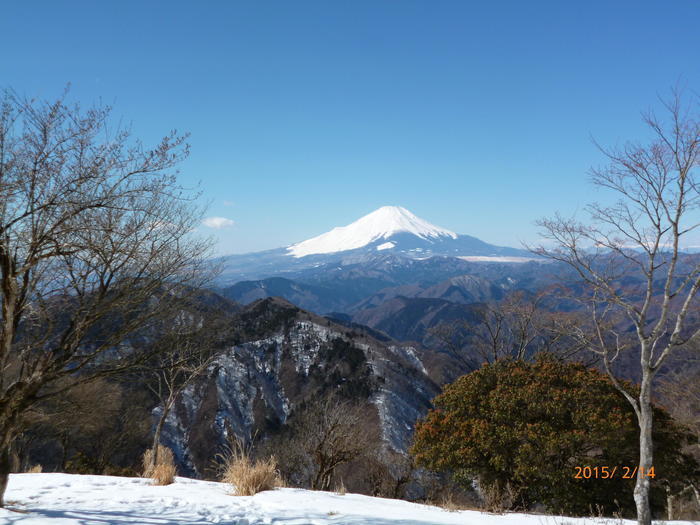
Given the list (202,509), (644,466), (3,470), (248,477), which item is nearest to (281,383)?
(248,477)

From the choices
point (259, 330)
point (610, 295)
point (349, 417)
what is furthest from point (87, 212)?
point (259, 330)

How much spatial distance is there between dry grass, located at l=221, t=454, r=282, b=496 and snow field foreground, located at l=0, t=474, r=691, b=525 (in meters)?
0.22

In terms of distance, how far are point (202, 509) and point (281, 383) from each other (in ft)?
240

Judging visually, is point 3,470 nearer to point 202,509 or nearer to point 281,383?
point 202,509

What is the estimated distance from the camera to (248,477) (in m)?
6.94

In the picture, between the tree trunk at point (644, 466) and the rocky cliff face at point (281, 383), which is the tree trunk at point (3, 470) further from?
the rocky cliff face at point (281, 383)

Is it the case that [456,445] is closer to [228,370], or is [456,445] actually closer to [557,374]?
[557,374]

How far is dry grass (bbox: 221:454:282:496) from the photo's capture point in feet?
22.5

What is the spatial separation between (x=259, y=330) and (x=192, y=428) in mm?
25279

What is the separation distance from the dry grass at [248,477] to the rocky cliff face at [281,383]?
5263cm

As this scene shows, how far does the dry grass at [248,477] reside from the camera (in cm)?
686

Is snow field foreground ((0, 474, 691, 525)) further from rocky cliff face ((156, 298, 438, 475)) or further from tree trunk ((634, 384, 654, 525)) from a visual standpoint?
rocky cliff face ((156, 298, 438, 475))
